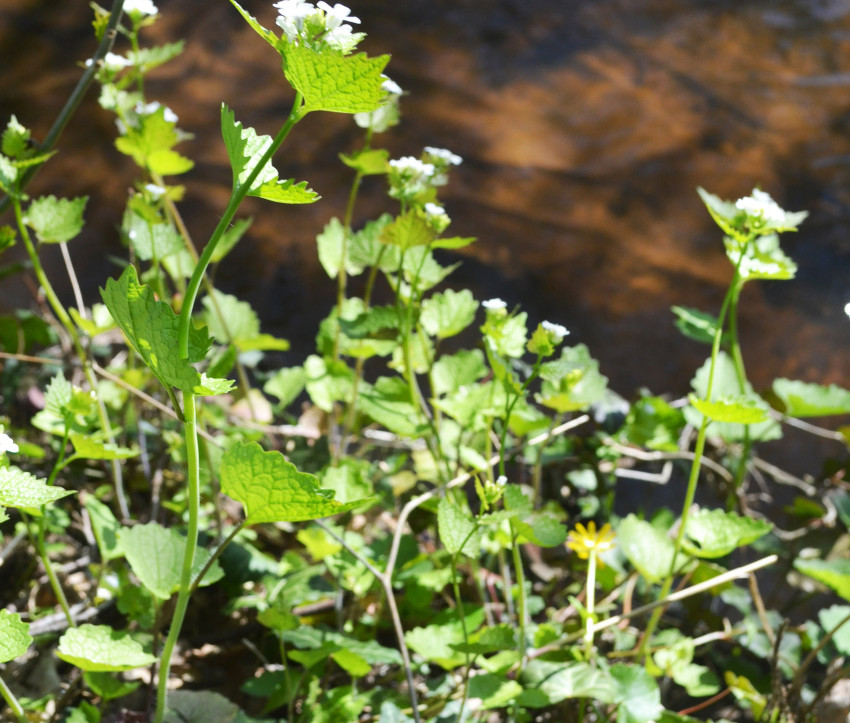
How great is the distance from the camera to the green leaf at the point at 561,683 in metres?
0.66

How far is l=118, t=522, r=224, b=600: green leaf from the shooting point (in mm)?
642

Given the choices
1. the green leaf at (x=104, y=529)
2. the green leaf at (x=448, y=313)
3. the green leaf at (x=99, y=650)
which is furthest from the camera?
the green leaf at (x=448, y=313)

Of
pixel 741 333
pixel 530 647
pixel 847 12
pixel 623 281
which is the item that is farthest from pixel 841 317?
pixel 530 647

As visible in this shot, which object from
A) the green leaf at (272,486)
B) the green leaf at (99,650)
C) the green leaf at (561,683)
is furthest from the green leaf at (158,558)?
the green leaf at (561,683)

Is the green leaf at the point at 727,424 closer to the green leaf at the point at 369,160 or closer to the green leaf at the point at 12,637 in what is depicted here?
the green leaf at the point at 369,160

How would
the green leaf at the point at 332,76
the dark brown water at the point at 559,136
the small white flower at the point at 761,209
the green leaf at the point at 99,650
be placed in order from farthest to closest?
the dark brown water at the point at 559,136 → the small white flower at the point at 761,209 → the green leaf at the point at 99,650 → the green leaf at the point at 332,76

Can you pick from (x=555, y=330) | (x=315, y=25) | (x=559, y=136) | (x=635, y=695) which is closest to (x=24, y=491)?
(x=315, y=25)

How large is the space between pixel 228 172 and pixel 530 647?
1.17 m

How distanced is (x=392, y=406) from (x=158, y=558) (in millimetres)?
297

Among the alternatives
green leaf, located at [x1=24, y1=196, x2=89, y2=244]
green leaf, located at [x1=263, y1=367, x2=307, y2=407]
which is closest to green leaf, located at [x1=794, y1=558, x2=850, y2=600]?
green leaf, located at [x1=263, y1=367, x2=307, y2=407]

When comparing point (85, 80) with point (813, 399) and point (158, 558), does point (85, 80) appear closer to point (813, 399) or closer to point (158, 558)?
point (158, 558)

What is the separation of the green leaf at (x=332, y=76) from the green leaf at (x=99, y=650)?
0.40 m

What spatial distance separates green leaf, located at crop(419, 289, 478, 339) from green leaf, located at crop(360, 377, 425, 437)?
3.1 inches


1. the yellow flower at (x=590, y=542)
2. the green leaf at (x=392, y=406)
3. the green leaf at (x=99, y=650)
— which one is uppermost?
the green leaf at (x=99, y=650)
